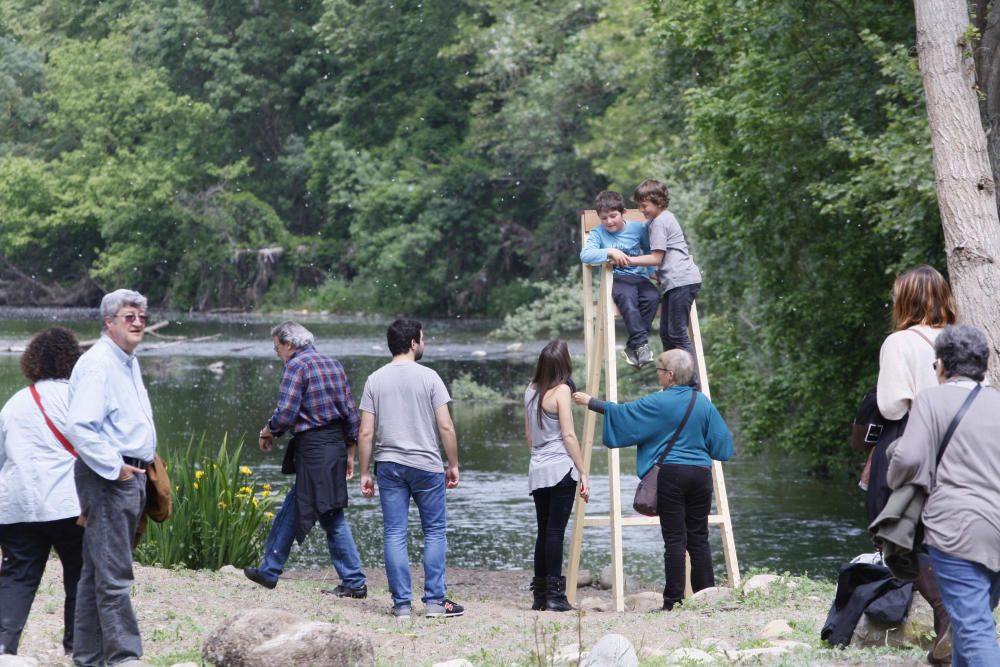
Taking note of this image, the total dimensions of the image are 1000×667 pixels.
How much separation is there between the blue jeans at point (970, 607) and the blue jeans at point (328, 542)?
14.1 feet

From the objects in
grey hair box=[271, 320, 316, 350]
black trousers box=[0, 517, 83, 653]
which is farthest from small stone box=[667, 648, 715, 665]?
grey hair box=[271, 320, 316, 350]

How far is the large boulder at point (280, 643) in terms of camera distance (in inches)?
219

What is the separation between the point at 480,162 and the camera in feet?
150

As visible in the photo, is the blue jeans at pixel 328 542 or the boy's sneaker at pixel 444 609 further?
the blue jeans at pixel 328 542

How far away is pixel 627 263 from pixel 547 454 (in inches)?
46.7

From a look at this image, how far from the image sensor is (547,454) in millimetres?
7855

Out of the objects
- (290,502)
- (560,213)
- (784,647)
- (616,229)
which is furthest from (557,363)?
(560,213)

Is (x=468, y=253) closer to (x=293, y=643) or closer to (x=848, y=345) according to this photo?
(x=848, y=345)

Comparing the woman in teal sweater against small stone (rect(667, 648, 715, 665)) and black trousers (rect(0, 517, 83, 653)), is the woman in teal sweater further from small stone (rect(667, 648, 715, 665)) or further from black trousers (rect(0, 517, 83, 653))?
black trousers (rect(0, 517, 83, 653))

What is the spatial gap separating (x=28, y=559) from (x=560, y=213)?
121ft

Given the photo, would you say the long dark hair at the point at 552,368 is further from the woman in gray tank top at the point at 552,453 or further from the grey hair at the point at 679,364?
the grey hair at the point at 679,364

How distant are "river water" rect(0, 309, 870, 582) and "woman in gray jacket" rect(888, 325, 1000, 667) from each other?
265 inches

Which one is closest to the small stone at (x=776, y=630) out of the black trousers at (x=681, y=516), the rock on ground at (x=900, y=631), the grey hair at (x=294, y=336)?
the rock on ground at (x=900, y=631)

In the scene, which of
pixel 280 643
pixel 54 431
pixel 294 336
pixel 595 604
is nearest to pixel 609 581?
pixel 595 604
